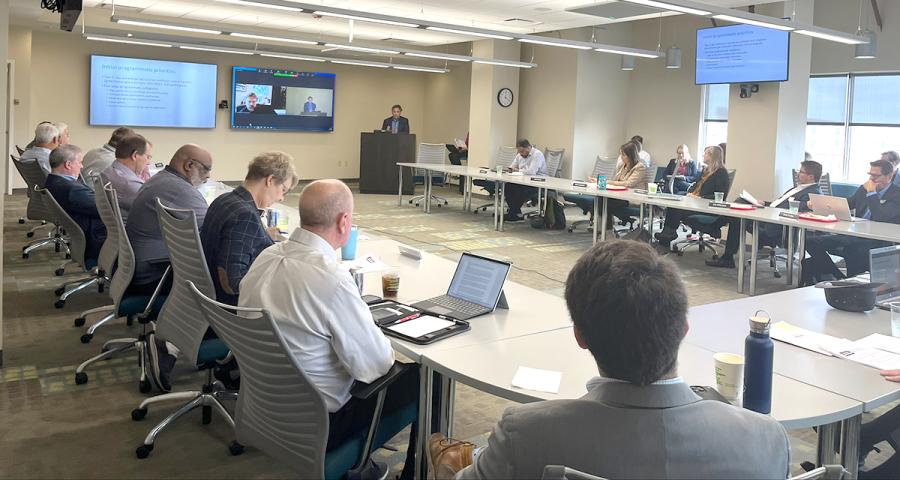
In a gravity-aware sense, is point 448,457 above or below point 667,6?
below

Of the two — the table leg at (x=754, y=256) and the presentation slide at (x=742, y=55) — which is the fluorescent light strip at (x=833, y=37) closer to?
the presentation slide at (x=742, y=55)

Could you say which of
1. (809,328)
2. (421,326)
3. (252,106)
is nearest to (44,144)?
(421,326)

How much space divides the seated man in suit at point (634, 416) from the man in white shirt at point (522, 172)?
30.4 ft

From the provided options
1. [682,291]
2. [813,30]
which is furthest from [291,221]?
[813,30]

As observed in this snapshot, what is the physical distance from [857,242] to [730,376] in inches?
199

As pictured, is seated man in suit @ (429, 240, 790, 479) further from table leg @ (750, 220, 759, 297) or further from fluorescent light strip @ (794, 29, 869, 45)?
fluorescent light strip @ (794, 29, 869, 45)

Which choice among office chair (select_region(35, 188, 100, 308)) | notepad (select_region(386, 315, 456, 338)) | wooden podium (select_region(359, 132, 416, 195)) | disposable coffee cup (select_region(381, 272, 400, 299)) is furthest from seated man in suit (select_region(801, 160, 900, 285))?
wooden podium (select_region(359, 132, 416, 195))

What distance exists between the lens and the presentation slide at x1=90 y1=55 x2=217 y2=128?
13.2m

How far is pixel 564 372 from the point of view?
226 centimetres

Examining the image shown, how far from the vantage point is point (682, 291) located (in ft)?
4.14

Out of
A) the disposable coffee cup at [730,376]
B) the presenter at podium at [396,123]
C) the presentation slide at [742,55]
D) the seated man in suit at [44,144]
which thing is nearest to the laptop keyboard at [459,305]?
the disposable coffee cup at [730,376]

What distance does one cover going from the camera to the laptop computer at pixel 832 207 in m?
6.18

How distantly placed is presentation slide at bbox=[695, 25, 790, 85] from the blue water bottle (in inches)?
298

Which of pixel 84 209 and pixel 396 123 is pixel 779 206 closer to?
pixel 84 209
